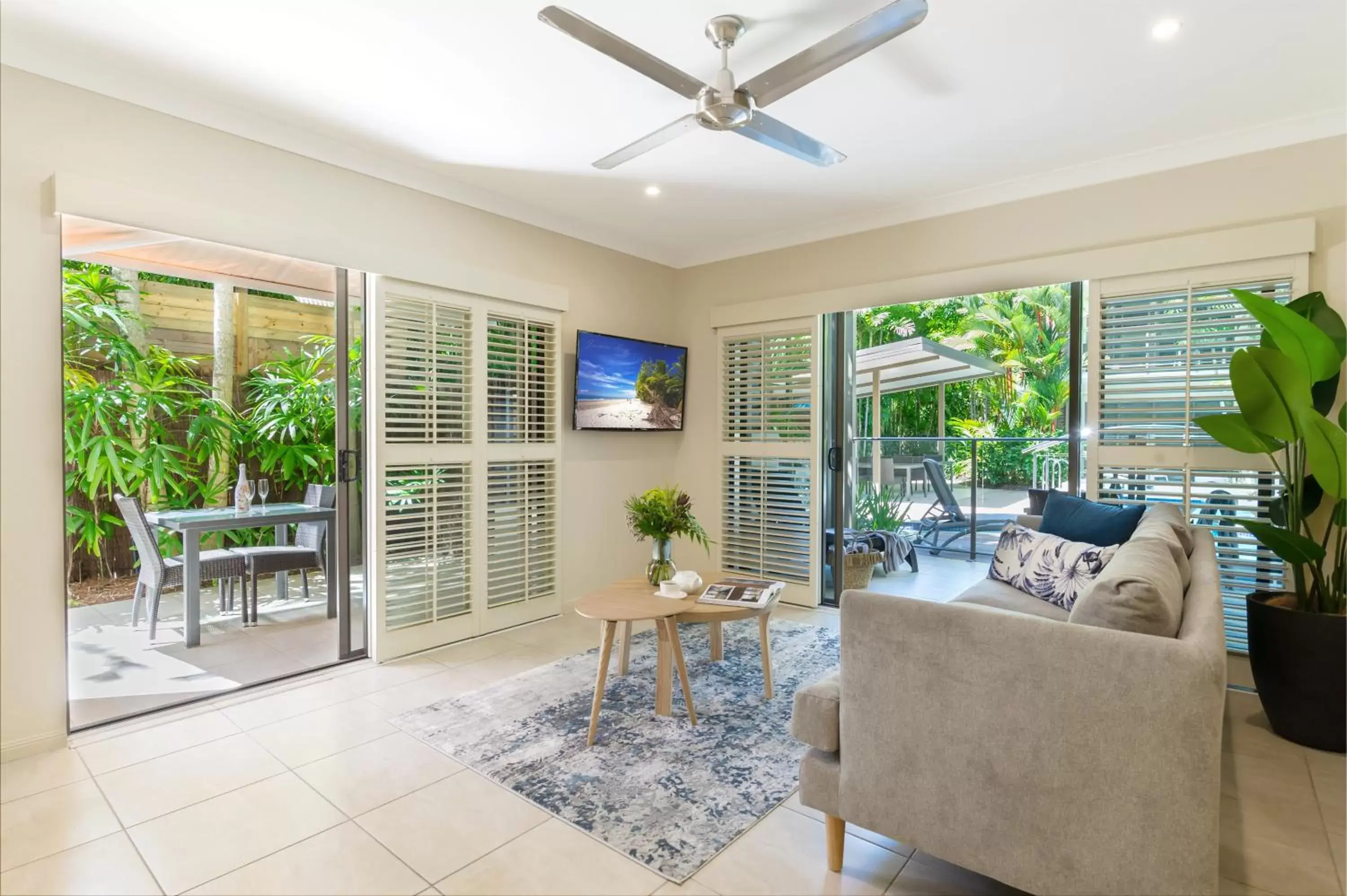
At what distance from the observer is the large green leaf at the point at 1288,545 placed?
2.68 m

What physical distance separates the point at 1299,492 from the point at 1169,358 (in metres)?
0.88

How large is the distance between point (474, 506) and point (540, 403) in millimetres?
805

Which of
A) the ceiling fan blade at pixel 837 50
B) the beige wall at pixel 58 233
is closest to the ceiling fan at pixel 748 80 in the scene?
the ceiling fan blade at pixel 837 50

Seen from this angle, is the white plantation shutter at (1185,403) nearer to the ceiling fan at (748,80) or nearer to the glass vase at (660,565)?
the ceiling fan at (748,80)

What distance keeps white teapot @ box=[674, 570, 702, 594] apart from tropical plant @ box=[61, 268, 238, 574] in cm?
402

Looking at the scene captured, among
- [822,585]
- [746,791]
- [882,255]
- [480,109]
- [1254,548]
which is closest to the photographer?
[746,791]

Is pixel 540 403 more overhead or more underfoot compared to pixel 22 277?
more underfoot

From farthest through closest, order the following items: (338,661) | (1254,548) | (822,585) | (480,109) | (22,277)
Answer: (822,585) → (338,661) → (1254,548) → (480,109) → (22,277)

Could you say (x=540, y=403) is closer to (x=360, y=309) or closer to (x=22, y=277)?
(x=360, y=309)

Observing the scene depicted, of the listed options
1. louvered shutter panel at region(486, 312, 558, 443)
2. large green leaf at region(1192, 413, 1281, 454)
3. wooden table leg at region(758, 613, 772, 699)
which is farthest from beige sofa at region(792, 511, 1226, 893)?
louvered shutter panel at region(486, 312, 558, 443)

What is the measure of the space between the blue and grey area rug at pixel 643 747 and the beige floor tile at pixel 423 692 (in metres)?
0.08

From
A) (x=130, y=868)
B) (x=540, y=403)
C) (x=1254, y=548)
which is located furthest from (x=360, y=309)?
(x=1254, y=548)

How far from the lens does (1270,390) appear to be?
8.78ft

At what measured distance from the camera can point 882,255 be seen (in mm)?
4273
